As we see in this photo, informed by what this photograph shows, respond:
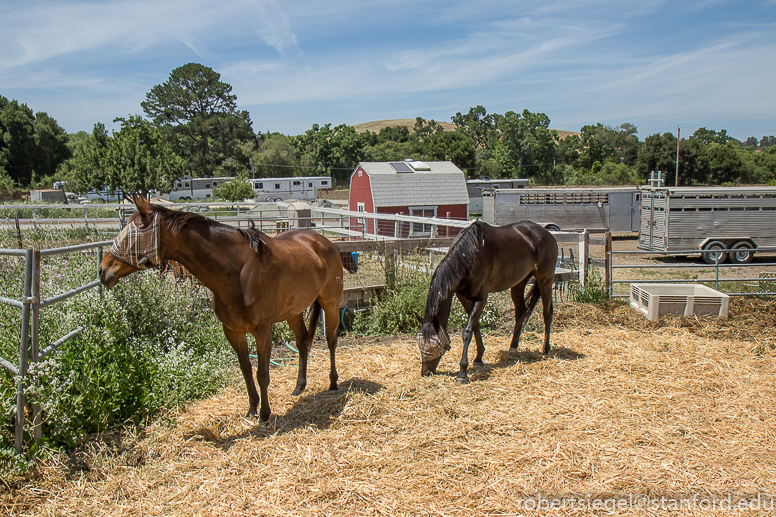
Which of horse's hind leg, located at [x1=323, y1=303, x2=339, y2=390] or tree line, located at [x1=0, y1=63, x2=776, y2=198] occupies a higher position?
tree line, located at [x1=0, y1=63, x2=776, y2=198]

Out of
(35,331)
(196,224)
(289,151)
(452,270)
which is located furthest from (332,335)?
(289,151)

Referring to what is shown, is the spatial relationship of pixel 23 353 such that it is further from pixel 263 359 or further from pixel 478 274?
pixel 478 274

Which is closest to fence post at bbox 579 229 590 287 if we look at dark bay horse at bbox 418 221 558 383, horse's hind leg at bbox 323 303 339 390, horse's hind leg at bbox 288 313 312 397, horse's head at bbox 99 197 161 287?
dark bay horse at bbox 418 221 558 383

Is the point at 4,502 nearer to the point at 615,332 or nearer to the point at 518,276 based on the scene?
the point at 518,276

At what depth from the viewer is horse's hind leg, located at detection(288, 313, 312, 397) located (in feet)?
14.2

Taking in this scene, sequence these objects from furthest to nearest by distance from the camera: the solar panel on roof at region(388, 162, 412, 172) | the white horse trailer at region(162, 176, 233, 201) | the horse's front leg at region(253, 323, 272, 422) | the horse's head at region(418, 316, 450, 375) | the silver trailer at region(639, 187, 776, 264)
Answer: the white horse trailer at region(162, 176, 233, 201), the solar panel on roof at region(388, 162, 412, 172), the silver trailer at region(639, 187, 776, 264), the horse's head at region(418, 316, 450, 375), the horse's front leg at region(253, 323, 272, 422)

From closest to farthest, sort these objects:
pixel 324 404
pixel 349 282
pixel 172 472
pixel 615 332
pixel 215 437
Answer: pixel 172 472
pixel 215 437
pixel 324 404
pixel 615 332
pixel 349 282

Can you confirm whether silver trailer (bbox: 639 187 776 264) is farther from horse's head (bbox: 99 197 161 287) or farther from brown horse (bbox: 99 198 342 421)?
horse's head (bbox: 99 197 161 287)

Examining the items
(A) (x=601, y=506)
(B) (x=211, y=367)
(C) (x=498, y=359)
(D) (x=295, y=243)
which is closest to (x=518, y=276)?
(C) (x=498, y=359)

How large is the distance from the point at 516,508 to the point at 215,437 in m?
2.14

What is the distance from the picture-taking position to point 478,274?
4.82 meters

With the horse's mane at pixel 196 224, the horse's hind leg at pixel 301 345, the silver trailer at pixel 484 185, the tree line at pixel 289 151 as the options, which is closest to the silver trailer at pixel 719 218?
the horse's hind leg at pixel 301 345

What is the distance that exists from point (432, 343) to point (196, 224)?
2.34 metres

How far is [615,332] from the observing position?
627cm
